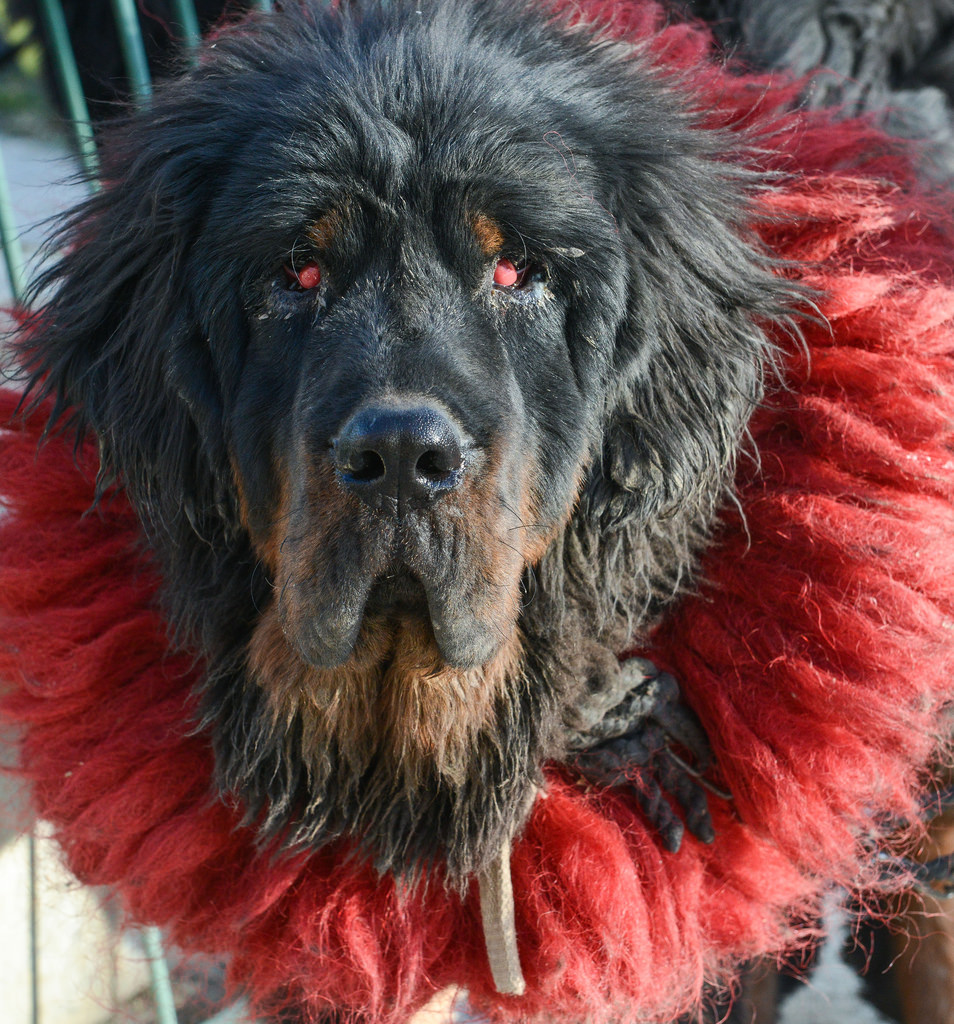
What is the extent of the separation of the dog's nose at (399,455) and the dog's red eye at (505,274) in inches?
12.1

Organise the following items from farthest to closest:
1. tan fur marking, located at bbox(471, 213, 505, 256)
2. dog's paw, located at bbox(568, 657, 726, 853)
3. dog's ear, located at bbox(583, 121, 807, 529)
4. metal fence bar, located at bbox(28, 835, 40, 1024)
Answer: metal fence bar, located at bbox(28, 835, 40, 1024) → dog's paw, located at bbox(568, 657, 726, 853) → dog's ear, located at bbox(583, 121, 807, 529) → tan fur marking, located at bbox(471, 213, 505, 256)

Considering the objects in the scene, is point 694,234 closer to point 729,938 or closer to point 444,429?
point 444,429

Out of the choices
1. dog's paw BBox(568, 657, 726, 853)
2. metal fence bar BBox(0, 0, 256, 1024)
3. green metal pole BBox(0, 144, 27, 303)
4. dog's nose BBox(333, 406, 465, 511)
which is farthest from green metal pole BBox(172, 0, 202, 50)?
dog's paw BBox(568, 657, 726, 853)

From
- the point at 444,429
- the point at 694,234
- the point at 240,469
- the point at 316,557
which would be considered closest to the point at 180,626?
the point at 240,469

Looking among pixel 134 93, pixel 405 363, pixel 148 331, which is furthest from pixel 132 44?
pixel 405 363

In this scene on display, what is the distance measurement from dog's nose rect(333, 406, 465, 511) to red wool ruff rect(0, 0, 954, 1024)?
25.5 inches

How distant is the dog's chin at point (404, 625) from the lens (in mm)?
1364

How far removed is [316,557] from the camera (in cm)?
136

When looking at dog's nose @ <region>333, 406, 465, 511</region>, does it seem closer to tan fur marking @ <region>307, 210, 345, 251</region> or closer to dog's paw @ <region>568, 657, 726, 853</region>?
tan fur marking @ <region>307, 210, 345, 251</region>

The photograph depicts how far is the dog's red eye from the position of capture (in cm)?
150

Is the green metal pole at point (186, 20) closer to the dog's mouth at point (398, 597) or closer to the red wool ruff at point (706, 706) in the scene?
the red wool ruff at point (706, 706)

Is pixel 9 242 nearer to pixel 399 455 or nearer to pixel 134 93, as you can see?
pixel 134 93

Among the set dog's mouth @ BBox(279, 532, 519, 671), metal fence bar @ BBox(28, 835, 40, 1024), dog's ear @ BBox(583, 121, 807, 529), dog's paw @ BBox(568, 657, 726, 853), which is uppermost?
dog's ear @ BBox(583, 121, 807, 529)

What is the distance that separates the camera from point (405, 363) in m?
1.36
